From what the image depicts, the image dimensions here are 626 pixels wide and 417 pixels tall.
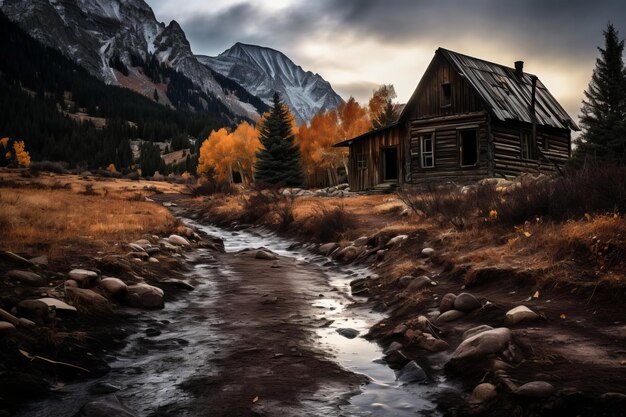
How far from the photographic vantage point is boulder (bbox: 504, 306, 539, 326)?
4.84m

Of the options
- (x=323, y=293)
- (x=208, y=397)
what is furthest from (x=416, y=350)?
(x=323, y=293)

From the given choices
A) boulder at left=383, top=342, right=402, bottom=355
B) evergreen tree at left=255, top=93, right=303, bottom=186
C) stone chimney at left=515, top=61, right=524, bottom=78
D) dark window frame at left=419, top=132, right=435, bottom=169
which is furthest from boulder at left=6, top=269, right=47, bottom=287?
evergreen tree at left=255, top=93, right=303, bottom=186

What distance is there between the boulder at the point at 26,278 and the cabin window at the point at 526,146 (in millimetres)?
22706

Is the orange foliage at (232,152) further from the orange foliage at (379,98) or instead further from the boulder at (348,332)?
the boulder at (348,332)

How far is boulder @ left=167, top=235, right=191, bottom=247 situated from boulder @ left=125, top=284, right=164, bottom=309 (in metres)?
5.00

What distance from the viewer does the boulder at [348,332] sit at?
571 centimetres

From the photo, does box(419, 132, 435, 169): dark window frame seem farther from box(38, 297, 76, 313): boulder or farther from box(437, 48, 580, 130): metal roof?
box(38, 297, 76, 313): boulder

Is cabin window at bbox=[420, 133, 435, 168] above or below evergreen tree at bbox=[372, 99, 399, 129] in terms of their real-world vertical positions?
below

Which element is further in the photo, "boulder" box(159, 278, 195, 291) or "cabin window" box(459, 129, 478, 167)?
"cabin window" box(459, 129, 478, 167)

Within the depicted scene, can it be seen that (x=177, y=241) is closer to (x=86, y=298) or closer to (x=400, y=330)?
(x=86, y=298)

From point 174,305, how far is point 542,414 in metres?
5.35

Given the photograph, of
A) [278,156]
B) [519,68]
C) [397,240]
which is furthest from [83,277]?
[278,156]

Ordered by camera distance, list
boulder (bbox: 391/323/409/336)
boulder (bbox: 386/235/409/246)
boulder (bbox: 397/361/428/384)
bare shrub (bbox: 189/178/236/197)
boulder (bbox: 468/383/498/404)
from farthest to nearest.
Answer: bare shrub (bbox: 189/178/236/197)
boulder (bbox: 386/235/409/246)
boulder (bbox: 391/323/409/336)
boulder (bbox: 397/361/428/384)
boulder (bbox: 468/383/498/404)

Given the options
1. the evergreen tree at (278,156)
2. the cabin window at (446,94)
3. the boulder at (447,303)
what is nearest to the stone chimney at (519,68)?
the cabin window at (446,94)
